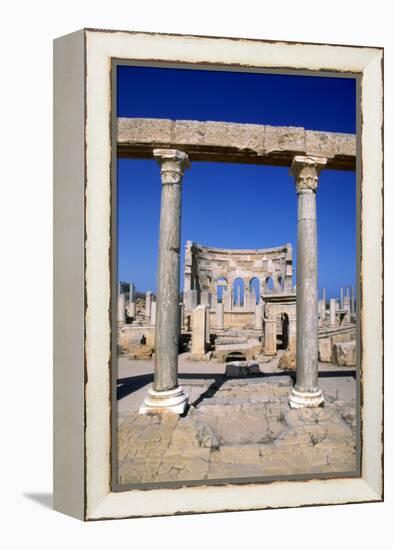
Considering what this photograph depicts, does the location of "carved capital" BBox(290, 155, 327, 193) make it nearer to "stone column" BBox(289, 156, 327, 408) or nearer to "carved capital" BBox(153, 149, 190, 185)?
"stone column" BBox(289, 156, 327, 408)

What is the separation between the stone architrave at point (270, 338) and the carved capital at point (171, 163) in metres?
9.23

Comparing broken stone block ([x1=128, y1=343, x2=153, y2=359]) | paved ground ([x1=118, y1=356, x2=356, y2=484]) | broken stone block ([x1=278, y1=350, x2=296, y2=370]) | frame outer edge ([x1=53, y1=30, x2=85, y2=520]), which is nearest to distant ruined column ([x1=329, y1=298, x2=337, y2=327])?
broken stone block ([x1=278, y1=350, x2=296, y2=370])

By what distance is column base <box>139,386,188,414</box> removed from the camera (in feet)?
14.6

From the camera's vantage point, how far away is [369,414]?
3893mm

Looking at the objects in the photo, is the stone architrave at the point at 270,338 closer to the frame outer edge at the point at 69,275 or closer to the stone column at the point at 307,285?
the stone column at the point at 307,285

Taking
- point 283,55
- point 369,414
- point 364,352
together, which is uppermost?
point 283,55

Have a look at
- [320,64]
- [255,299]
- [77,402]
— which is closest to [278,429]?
[77,402]

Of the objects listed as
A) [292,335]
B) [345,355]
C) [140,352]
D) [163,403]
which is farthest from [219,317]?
[163,403]

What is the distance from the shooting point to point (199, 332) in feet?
40.5

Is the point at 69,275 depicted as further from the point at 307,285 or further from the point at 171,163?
the point at 307,285

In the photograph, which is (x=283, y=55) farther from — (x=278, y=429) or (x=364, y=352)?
(x=278, y=429)

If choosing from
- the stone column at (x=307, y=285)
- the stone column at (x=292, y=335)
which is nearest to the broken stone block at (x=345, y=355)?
the stone column at (x=292, y=335)

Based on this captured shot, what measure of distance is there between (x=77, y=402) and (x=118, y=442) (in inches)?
27.1

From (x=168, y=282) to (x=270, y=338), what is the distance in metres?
8.98
